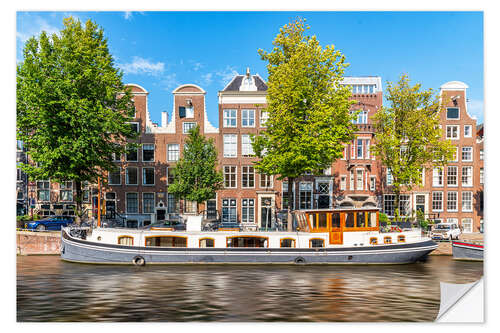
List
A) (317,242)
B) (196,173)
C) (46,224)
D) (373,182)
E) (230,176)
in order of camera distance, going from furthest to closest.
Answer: (373,182) < (230,176) < (196,173) < (46,224) < (317,242)

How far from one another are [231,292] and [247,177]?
18.3 meters

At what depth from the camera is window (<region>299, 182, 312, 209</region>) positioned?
31.3m

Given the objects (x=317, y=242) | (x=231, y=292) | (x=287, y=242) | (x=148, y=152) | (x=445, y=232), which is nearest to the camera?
(x=231, y=292)

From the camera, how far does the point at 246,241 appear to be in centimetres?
1939

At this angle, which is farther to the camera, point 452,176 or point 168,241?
point 452,176

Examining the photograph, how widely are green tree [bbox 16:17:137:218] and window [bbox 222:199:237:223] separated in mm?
11896

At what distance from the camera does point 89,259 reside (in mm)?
19156

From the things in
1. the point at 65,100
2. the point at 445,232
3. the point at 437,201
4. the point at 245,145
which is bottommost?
the point at 445,232

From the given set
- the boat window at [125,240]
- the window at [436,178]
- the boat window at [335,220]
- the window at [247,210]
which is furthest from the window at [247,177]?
the window at [436,178]

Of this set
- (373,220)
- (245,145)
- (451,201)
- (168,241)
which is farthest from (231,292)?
(451,201)

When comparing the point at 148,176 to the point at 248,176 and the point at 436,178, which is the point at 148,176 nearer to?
the point at 248,176
